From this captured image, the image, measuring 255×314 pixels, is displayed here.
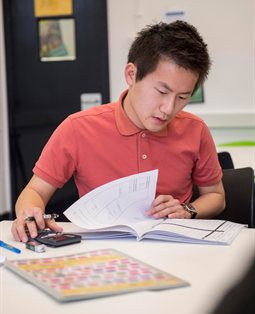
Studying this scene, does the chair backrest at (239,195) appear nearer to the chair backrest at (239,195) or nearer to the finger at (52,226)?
the chair backrest at (239,195)

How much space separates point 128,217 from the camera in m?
1.27

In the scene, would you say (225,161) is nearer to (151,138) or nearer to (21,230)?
(151,138)

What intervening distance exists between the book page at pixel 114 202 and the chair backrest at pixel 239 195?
472 mm

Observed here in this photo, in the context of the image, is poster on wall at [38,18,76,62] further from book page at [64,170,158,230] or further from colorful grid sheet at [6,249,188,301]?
colorful grid sheet at [6,249,188,301]

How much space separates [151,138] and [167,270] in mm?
738

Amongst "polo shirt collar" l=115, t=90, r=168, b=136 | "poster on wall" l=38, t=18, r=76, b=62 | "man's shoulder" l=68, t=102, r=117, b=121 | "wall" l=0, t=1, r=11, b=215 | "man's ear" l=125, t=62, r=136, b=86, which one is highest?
"poster on wall" l=38, t=18, r=76, b=62

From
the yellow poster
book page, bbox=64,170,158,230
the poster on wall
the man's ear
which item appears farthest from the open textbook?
the yellow poster

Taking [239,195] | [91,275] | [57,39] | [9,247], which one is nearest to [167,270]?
[91,275]

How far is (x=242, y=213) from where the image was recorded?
1.66 metres

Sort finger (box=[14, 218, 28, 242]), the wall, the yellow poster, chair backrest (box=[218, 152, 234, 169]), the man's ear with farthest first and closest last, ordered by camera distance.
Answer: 1. the wall
2. the yellow poster
3. chair backrest (box=[218, 152, 234, 169])
4. the man's ear
5. finger (box=[14, 218, 28, 242])

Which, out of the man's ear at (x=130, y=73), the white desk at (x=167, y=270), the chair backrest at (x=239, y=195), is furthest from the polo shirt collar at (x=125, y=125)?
the white desk at (x=167, y=270)

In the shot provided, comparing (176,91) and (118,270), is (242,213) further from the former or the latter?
(118,270)

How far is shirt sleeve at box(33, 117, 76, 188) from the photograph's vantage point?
1.52m

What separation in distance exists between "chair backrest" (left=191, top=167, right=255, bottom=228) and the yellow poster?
8.70 feet
